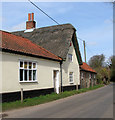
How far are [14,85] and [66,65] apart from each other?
30.8 feet

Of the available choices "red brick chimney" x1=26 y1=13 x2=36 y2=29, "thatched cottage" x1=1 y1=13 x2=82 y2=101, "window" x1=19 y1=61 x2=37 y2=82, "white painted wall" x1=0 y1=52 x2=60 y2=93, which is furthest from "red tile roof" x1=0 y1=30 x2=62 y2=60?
"red brick chimney" x1=26 y1=13 x2=36 y2=29

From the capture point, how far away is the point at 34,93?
14.4 m

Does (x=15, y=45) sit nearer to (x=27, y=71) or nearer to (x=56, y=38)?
(x=27, y=71)

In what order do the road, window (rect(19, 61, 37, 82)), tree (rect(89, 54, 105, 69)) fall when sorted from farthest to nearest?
tree (rect(89, 54, 105, 69)), window (rect(19, 61, 37, 82)), the road

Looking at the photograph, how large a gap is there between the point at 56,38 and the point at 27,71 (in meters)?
9.17

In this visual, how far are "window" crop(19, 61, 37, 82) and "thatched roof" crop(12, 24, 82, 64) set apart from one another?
534cm

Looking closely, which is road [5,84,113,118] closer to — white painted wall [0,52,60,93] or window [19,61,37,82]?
white painted wall [0,52,60,93]

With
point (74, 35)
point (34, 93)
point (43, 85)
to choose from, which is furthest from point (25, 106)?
point (74, 35)

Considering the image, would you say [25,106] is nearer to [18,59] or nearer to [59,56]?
[18,59]

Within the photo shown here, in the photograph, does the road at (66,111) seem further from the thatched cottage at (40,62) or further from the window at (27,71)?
the window at (27,71)

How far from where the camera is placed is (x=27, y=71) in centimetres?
1367

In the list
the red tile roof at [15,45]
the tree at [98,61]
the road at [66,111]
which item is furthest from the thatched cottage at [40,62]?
the tree at [98,61]

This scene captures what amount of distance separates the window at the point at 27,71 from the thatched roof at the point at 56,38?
5.34 meters

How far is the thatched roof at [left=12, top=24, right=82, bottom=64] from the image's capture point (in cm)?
2016
